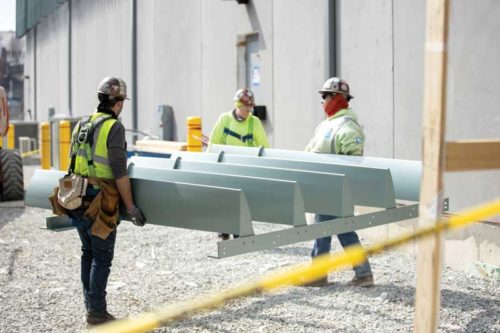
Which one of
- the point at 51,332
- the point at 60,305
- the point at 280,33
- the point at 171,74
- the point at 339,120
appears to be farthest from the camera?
the point at 171,74

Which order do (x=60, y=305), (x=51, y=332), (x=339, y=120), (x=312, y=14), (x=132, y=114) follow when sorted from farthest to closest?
(x=132, y=114), (x=312, y=14), (x=339, y=120), (x=60, y=305), (x=51, y=332)

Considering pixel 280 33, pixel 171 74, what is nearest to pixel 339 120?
pixel 280 33

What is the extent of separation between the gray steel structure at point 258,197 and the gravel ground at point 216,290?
2.99ft

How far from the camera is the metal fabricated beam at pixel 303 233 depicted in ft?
15.4

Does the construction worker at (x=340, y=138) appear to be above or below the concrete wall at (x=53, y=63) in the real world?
below

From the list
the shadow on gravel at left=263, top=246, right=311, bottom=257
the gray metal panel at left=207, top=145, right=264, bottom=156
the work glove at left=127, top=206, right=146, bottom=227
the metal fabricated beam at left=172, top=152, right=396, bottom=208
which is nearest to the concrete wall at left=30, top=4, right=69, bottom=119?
the shadow on gravel at left=263, top=246, right=311, bottom=257

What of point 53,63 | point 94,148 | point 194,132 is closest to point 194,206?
point 94,148

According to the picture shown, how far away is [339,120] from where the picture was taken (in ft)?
23.9

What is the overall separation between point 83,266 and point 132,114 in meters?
13.0

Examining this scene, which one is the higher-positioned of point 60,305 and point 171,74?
point 171,74

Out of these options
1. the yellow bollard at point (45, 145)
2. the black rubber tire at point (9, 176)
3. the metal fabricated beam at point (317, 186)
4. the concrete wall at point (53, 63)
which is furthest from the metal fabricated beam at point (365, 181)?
the concrete wall at point (53, 63)

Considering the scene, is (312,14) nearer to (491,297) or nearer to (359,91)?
(359,91)

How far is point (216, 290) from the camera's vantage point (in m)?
7.29

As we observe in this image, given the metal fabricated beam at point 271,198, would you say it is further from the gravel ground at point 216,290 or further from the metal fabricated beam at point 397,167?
the metal fabricated beam at point 397,167
